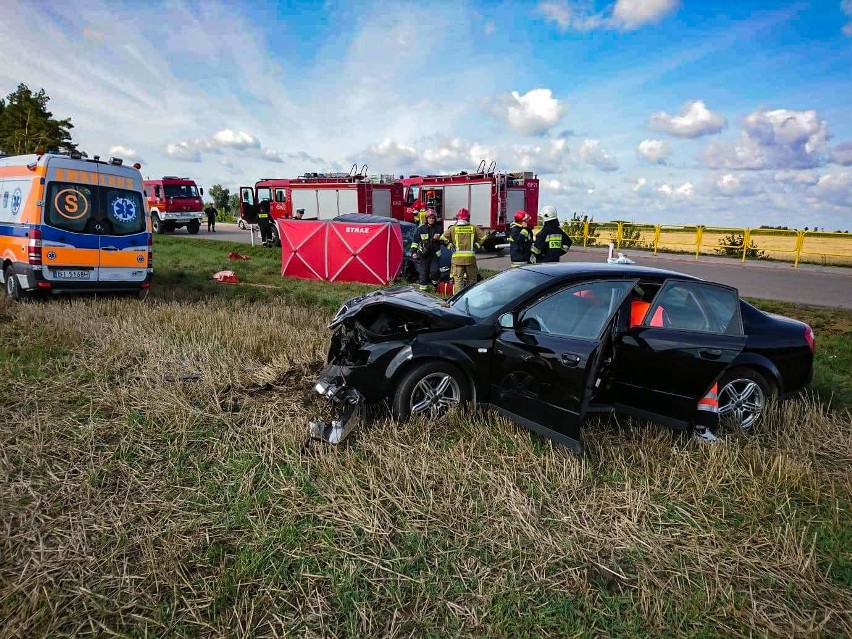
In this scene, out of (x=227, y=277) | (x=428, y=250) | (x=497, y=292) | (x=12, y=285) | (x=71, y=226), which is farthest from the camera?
(x=227, y=277)

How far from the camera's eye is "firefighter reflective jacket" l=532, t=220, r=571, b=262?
8.76 meters

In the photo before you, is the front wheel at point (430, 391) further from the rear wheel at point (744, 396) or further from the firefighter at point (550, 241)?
the firefighter at point (550, 241)

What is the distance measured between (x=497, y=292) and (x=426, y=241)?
603 centimetres

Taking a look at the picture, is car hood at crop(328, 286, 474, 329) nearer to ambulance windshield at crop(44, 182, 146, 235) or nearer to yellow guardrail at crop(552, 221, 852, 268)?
ambulance windshield at crop(44, 182, 146, 235)

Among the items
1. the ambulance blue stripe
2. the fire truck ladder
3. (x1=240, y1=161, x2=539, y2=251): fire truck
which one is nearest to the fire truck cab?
(x1=240, y1=161, x2=539, y2=251): fire truck

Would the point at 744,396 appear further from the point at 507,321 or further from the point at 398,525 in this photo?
the point at 398,525

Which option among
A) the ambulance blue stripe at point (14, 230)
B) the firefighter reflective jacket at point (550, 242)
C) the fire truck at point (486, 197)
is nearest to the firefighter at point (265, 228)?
the fire truck at point (486, 197)

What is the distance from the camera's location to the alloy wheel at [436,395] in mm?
4086

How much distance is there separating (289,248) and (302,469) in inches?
402

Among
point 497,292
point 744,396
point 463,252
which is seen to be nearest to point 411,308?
point 497,292

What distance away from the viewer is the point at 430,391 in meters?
4.11

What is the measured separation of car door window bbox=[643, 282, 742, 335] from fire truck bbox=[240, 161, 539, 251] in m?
15.2

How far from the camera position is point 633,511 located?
3.12m

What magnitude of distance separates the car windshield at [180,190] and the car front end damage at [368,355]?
82.4ft
